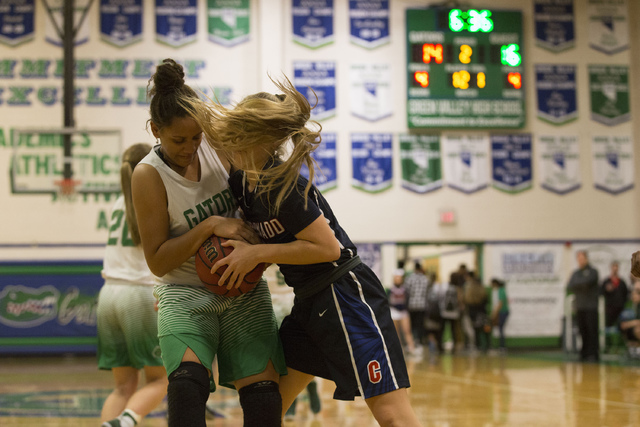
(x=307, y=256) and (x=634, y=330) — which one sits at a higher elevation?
(x=307, y=256)

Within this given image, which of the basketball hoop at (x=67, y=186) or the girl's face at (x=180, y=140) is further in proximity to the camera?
the basketball hoop at (x=67, y=186)

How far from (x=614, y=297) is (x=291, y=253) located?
1008cm

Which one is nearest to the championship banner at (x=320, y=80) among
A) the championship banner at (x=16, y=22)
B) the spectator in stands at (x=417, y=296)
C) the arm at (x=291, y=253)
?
the spectator in stands at (x=417, y=296)

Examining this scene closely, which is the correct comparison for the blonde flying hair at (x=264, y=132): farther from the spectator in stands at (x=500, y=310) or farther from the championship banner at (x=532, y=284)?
the championship banner at (x=532, y=284)

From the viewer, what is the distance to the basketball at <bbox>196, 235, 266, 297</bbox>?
2.44 m

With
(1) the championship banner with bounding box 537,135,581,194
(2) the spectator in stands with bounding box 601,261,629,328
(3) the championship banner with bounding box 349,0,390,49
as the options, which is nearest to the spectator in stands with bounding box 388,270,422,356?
(2) the spectator in stands with bounding box 601,261,629,328

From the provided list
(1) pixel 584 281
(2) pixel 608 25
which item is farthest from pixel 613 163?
(1) pixel 584 281

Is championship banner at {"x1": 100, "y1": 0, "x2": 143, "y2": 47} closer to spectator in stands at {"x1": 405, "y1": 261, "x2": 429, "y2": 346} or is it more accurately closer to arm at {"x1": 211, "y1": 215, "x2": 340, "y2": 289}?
spectator in stands at {"x1": 405, "y1": 261, "x2": 429, "y2": 346}

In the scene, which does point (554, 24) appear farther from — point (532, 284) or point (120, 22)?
point (120, 22)

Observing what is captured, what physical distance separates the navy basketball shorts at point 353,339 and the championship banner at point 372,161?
11.4m

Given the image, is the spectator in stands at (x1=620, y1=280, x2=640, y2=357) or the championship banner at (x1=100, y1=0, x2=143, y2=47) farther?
the championship banner at (x1=100, y1=0, x2=143, y2=47)

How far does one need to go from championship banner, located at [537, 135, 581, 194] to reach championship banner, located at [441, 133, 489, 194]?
3.87 feet

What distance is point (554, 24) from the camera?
1469 cm

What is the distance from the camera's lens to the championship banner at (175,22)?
13719 mm
